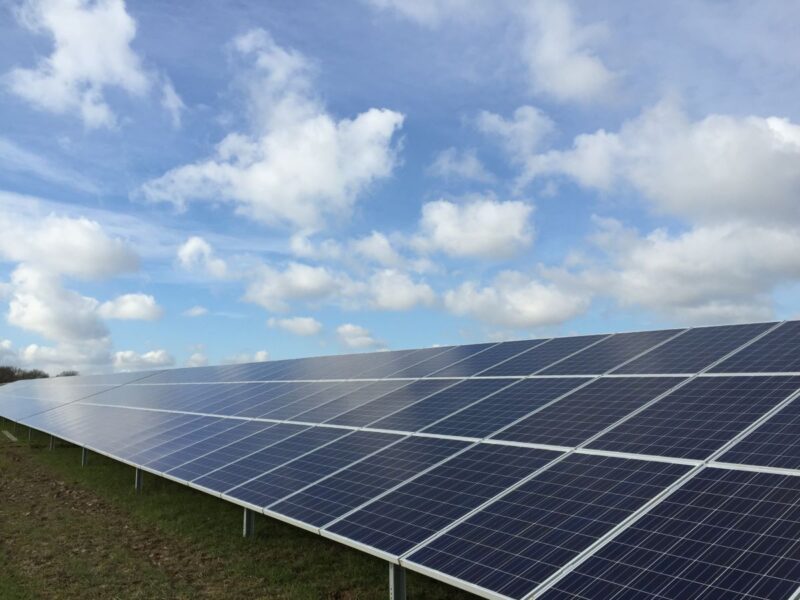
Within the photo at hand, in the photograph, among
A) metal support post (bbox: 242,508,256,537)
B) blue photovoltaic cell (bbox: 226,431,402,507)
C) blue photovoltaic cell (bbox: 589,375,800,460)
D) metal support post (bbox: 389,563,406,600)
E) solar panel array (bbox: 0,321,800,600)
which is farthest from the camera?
metal support post (bbox: 242,508,256,537)

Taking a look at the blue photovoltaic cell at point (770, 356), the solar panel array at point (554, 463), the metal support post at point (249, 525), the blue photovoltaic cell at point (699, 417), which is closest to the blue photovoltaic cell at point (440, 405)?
the solar panel array at point (554, 463)

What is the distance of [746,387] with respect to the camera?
11258 mm

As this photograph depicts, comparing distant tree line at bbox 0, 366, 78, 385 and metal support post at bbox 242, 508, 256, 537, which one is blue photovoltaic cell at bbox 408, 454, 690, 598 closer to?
metal support post at bbox 242, 508, 256, 537

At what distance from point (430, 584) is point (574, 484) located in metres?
4.89

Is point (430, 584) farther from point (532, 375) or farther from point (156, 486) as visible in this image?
point (156, 486)

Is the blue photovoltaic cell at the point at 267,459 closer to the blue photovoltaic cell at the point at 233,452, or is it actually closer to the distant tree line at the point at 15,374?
the blue photovoltaic cell at the point at 233,452

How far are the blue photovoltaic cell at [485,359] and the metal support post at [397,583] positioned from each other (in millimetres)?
8909

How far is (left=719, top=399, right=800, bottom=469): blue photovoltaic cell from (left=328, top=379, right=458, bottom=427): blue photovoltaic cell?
8.21 meters

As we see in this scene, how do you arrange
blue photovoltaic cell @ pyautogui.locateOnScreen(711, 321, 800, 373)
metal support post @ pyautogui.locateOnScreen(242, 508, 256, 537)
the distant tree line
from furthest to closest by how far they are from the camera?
the distant tree line
metal support post @ pyautogui.locateOnScreen(242, 508, 256, 537)
blue photovoltaic cell @ pyautogui.locateOnScreen(711, 321, 800, 373)

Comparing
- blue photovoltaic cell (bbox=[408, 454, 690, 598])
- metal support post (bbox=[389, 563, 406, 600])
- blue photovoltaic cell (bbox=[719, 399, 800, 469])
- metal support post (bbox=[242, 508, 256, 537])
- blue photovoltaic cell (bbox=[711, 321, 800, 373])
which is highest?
blue photovoltaic cell (bbox=[711, 321, 800, 373])

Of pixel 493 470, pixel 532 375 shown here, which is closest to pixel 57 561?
pixel 493 470

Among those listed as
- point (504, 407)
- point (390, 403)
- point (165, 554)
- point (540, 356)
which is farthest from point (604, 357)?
point (165, 554)

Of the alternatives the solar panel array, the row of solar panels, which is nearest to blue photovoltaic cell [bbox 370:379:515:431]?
the solar panel array

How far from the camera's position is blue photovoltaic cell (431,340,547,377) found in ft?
60.7
